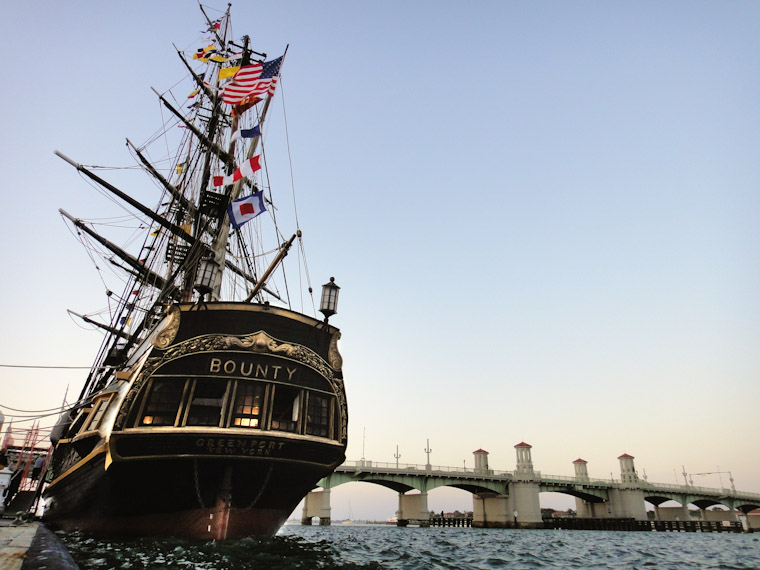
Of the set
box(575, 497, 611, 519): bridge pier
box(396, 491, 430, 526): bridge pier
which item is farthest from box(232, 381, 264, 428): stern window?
box(575, 497, 611, 519): bridge pier

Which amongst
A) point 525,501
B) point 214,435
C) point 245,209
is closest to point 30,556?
point 214,435

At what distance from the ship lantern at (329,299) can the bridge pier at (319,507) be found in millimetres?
48020

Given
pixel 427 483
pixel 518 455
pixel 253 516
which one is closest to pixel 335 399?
pixel 253 516

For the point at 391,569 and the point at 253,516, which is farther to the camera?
the point at 253,516

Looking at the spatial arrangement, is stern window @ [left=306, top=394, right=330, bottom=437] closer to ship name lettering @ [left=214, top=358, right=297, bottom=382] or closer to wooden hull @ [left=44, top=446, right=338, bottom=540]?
wooden hull @ [left=44, top=446, right=338, bottom=540]

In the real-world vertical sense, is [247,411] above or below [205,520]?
above

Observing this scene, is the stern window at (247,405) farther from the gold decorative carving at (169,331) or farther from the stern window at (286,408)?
the gold decorative carving at (169,331)

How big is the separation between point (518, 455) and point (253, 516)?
6343 cm

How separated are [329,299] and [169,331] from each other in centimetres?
519

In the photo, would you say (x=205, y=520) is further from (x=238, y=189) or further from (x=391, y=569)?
(x=238, y=189)

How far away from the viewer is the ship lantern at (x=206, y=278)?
14.3 meters

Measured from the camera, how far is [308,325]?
15625 mm

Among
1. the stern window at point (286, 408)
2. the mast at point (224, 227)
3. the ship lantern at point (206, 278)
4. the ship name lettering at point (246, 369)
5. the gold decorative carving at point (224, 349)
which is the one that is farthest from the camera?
the mast at point (224, 227)

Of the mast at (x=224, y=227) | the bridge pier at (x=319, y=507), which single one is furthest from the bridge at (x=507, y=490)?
the mast at (x=224, y=227)
